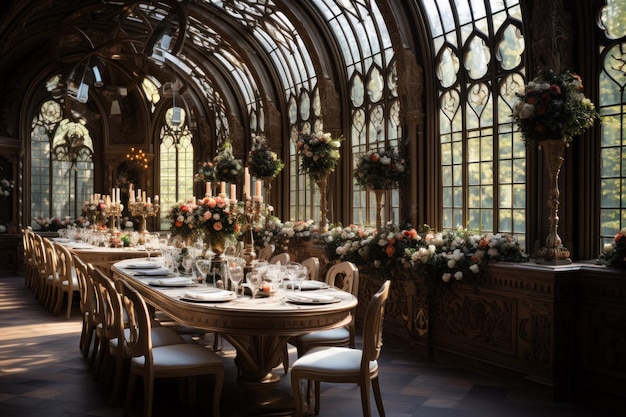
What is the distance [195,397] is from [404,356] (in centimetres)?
263

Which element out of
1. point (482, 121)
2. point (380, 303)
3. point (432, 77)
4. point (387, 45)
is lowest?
point (380, 303)

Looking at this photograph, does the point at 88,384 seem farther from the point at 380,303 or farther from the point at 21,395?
the point at 380,303

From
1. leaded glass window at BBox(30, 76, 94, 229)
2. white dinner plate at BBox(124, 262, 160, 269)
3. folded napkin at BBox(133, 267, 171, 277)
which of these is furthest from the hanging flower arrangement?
leaded glass window at BBox(30, 76, 94, 229)

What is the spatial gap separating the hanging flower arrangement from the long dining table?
4501 millimetres

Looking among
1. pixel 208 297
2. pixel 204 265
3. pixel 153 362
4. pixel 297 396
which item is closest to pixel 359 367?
pixel 297 396

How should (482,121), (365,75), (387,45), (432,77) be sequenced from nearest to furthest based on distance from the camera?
(482,121) → (432,77) → (387,45) → (365,75)

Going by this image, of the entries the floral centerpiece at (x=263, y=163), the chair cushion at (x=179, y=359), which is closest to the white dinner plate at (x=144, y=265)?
the chair cushion at (x=179, y=359)

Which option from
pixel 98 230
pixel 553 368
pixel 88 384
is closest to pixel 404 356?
pixel 553 368

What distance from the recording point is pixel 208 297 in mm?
4629

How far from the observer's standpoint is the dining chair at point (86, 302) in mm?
5988

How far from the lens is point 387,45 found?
31.7ft

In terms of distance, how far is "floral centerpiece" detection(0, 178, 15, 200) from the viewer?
1498cm

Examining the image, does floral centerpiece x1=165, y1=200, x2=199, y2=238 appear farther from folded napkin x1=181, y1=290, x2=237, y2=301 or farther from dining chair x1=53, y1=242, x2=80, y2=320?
dining chair x1=53, y1=242, x2=80, y2=320

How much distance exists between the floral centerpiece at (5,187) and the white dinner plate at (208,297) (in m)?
12.0
